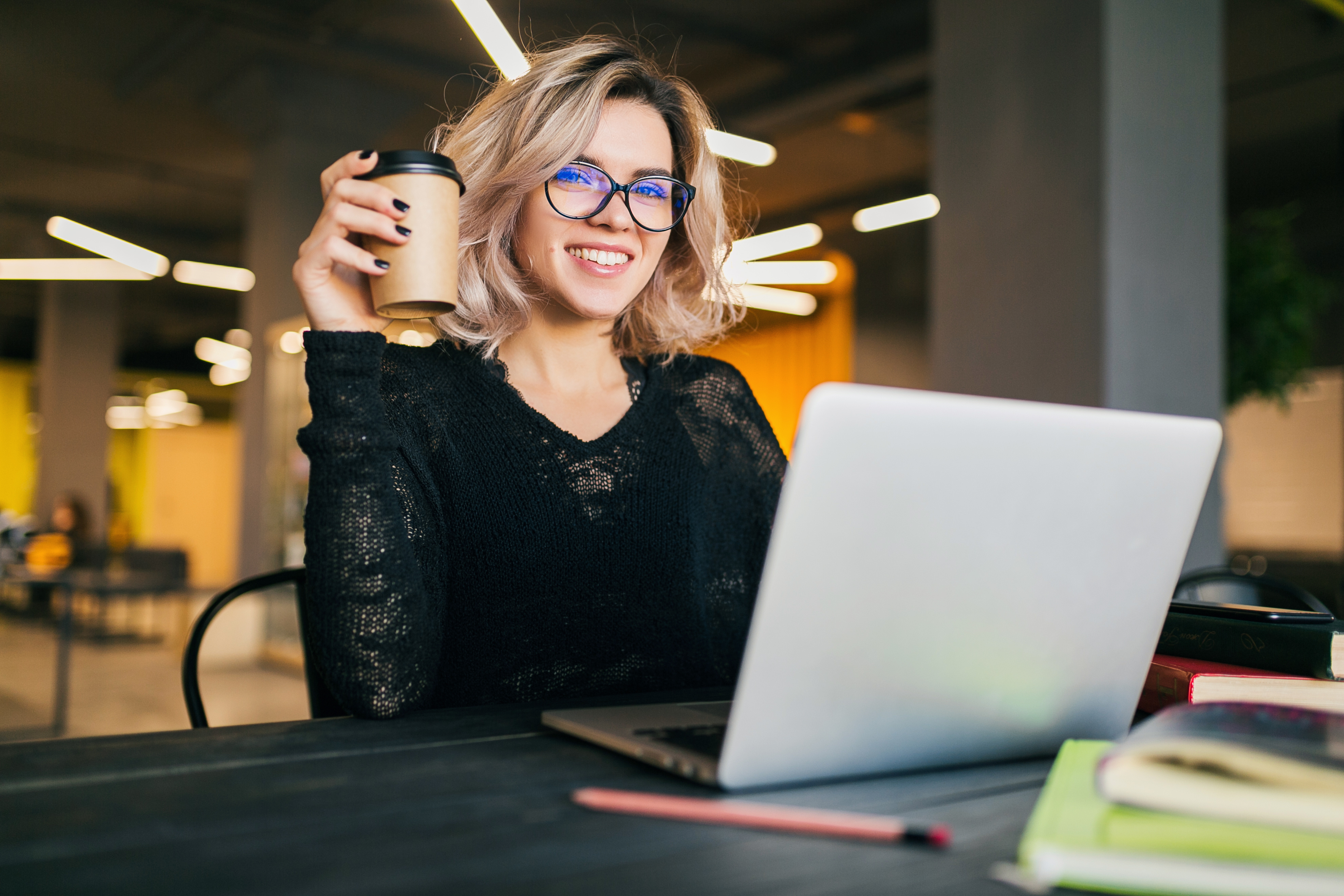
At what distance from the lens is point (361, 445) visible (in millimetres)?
1039

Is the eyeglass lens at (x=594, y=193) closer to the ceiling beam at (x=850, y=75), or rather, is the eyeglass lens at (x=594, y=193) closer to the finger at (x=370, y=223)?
the finger at (x=370, y=223)

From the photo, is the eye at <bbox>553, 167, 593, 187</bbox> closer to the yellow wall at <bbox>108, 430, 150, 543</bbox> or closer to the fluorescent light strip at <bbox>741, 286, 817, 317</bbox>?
the fluorescent light strip at <bbox>741, 286, 817, 317</bbox>

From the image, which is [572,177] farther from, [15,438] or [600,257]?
[15,438]

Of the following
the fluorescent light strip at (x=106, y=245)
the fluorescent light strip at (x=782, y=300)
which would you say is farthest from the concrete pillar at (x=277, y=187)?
the fluorescent light strip at (x=782, y=300)

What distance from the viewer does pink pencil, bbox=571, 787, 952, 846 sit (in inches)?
21.2

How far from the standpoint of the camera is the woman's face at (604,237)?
142cm

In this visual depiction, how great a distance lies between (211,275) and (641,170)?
7.43 m

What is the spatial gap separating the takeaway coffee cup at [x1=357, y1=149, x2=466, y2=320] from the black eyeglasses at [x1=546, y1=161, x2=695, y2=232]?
0.43 meters

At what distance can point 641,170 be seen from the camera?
146 cm

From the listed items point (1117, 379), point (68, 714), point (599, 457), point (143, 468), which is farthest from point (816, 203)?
point (143, 468)

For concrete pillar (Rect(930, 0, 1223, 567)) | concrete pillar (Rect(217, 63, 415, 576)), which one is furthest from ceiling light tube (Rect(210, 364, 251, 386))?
concrete pillar (Rect(930, 0, 1223, 567))

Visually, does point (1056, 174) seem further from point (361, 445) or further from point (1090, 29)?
point (361, 445)

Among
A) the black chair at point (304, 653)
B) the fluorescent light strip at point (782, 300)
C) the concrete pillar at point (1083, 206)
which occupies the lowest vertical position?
the black chair at point (304, 653)

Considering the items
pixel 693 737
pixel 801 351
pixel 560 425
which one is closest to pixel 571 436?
pixel 560 425
